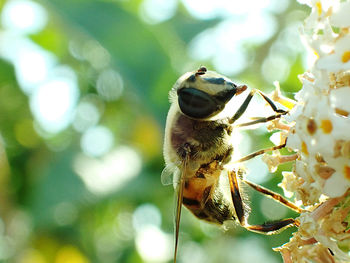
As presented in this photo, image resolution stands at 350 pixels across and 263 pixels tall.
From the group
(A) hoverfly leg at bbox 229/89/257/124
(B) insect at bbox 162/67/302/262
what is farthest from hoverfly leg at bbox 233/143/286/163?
(A) hoverfly leg at bbox 229/89/257/124

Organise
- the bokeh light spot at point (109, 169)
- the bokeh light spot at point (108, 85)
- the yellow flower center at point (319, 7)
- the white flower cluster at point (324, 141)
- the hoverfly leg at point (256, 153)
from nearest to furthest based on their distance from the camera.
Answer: the white flower cluster at point (324, 141), the yellow flower center at point (319, 7), the hoverfly leg at point (256, 153), the bokeh light spot at point (109, 169), the bokeh light spot at point (108, 85)

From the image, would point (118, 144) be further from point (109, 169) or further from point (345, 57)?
point (345, 57)

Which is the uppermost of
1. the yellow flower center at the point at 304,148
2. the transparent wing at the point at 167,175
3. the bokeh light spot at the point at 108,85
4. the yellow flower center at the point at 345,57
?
the yellow flower center at the point at 345,57

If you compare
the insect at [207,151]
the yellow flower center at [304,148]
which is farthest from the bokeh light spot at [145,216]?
the yellow flower center at [304,148]

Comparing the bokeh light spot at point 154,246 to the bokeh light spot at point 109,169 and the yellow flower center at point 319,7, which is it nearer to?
the bokeh light spot at point 109,169

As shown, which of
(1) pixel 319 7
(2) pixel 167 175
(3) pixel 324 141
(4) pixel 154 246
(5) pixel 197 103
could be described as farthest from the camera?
(4) pixel 154 246

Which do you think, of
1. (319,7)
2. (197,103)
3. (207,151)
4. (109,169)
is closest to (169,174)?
(207,151)

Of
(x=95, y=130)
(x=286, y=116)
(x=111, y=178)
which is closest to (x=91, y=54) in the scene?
(x=95, y=130)

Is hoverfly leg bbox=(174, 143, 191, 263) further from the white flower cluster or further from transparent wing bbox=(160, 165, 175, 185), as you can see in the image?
the white flower cluster
